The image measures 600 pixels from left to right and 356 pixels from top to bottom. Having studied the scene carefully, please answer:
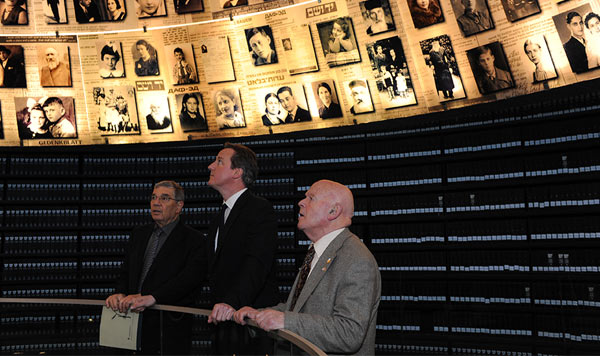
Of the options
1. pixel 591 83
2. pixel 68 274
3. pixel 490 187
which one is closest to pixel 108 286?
pixel 68 274

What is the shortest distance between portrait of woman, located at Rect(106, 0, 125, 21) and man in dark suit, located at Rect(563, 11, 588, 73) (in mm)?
4120

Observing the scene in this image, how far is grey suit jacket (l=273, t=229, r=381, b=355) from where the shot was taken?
233 centimetres

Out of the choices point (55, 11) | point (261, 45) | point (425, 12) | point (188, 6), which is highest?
point (55, 11)

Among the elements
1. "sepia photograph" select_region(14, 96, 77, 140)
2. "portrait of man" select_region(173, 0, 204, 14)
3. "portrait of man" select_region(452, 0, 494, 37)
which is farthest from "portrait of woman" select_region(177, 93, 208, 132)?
"portrait of man" select_region(452, 0, 494, 37)

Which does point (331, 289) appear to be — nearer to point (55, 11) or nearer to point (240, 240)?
point (240, 240)

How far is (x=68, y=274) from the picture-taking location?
6770 millimetres

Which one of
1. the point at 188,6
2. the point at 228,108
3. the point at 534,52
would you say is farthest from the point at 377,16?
the point at 188,6

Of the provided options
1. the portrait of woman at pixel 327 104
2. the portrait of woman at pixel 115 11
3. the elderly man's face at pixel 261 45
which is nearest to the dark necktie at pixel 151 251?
the portrait of woman at pixel 327 104

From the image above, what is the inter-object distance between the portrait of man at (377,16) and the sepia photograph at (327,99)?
0.64 m

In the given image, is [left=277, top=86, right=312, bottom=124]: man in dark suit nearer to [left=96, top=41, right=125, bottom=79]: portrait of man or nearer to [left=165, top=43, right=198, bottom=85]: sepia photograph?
[left=165, top=43, right=198, bottom=85]: sepia photograph

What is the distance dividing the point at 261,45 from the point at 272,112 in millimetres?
646

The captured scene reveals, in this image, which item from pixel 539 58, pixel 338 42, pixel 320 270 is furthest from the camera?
pixel 338 42

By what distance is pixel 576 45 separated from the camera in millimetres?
4977

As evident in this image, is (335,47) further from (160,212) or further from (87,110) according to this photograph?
(160,212)
